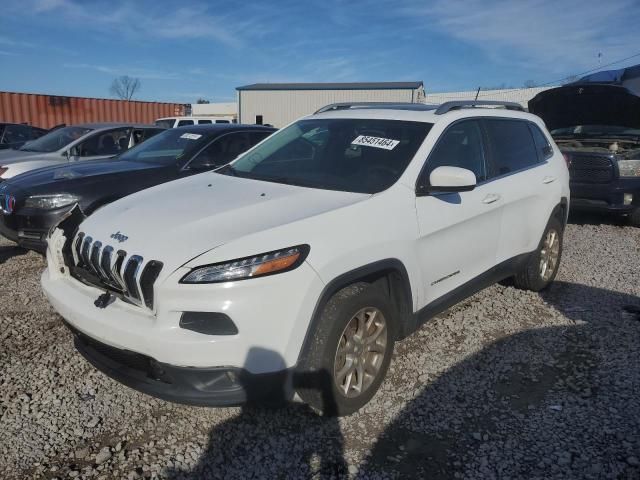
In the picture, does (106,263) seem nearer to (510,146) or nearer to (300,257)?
(300,257)

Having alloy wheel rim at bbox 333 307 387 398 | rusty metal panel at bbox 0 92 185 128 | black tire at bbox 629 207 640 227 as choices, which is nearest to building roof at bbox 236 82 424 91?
rusty metal panel at bbox 0 92 185 128

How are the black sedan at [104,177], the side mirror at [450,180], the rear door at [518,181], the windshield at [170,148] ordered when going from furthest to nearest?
the windshield at [170,148] < the black sedan at [104,177] < the rear door at [518,181] < the side mirror at [450,180]

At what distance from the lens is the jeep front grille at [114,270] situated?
7.89ft

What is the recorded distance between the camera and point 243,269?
2.31 meters

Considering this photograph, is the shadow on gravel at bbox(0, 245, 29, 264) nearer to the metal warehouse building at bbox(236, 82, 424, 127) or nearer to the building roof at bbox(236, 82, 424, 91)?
the metal warehouse building at bbox(236, 82, 424, 127)

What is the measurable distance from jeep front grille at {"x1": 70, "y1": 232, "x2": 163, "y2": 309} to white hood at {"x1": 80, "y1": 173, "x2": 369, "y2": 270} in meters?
0.04

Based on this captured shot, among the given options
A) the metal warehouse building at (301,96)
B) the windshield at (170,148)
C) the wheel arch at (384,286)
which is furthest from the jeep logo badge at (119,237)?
the metal warehouse building at (301,96)

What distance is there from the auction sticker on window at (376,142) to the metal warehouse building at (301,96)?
2926 cm

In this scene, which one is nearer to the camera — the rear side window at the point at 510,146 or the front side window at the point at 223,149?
the rear side window at the point at 510,146

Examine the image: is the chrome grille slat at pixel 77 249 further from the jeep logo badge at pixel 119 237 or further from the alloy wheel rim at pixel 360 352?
the alloy wheel rim at pixel 360 352

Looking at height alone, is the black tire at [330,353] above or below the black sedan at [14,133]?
below

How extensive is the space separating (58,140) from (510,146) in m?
7.28

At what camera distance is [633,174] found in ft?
25.6

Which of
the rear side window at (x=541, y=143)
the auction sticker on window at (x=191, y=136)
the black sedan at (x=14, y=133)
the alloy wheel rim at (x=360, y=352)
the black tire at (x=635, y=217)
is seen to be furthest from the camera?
the black sedan at (x=14, y=133)
